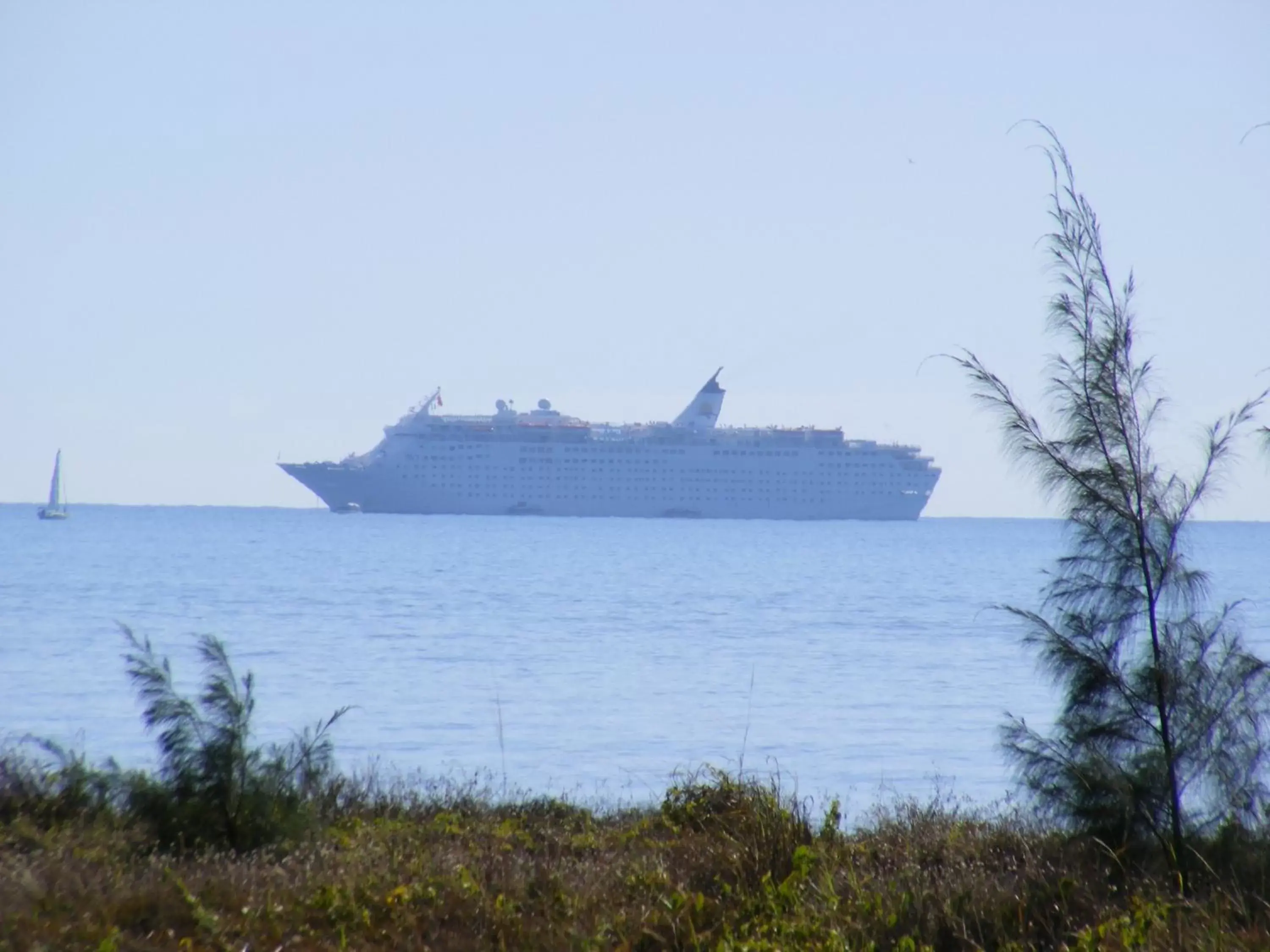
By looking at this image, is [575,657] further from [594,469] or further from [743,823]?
[594,469]

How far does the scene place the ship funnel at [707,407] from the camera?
76.6 m

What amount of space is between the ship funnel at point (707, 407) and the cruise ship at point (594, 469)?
4423mm

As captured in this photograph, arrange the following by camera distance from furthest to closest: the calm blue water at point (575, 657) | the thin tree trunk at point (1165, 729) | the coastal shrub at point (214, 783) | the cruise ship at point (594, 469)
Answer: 1. the cruise ship at point (594, 469)
2. the calm blue water at point (575, 657)
3. the coastal shrub at point (214, 783)
4. the thin tree trunk at point (1165, 729)

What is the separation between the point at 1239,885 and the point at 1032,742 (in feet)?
2.44

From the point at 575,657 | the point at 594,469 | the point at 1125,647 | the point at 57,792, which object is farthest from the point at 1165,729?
the point at 594,469

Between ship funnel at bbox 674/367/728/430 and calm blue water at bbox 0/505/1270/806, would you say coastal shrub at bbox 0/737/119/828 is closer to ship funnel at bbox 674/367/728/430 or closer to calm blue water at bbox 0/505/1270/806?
calm blue water at bbox 0/505/1270/806

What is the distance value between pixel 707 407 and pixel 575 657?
62.4m

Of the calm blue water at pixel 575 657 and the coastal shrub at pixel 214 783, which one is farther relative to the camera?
the calm blue water at pixel 575 657

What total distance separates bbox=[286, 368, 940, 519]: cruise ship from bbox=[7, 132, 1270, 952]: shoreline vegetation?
65.4 metres

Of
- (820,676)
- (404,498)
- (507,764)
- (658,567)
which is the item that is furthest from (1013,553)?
(507,764)

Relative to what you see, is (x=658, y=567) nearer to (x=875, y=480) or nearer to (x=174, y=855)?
(x=174, y=855)

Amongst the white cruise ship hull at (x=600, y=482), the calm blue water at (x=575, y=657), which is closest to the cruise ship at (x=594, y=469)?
the white cruise ship hull at (x=600, y=482)

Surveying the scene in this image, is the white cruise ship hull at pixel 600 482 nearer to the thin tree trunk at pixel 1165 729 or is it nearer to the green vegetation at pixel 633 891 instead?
the green vegetation at pixel 633 891

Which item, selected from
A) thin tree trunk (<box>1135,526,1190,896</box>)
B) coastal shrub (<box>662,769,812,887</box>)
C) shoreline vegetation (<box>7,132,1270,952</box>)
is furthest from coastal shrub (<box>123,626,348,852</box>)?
thin tree trunk (<box>1135,526,1190,896</box>)
